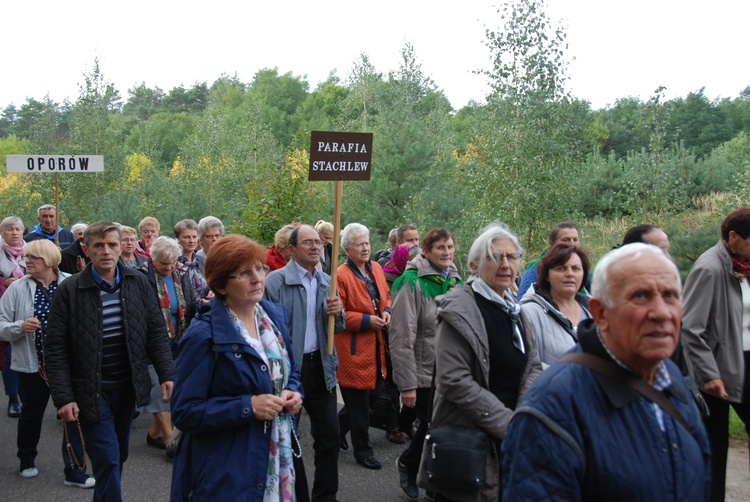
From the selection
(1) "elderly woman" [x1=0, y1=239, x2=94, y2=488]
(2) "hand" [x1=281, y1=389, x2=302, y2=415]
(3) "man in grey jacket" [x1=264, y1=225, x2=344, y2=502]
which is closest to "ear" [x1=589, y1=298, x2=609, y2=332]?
(2) "hand" [x1=281, y1=389, x2=302, y2=415]

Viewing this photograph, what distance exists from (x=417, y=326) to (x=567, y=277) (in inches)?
65.7

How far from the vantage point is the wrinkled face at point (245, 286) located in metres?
3.31

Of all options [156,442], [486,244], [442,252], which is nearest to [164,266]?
[156,442]

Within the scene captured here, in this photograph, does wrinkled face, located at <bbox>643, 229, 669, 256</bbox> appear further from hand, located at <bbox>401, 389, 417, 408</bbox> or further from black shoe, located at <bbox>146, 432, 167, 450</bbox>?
black shoe, located at <bbox>146, 432, 167, 450</bbox>

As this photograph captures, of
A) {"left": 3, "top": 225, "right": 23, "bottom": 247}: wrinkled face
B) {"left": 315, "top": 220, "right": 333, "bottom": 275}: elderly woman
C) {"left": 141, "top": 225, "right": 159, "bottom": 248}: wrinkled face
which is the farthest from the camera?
{"left": 141, "top": 225, "right": 159, "bottom": 248}: wrinkled face

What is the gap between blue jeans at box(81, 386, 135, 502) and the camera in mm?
4434

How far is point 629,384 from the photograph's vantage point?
2.02 m

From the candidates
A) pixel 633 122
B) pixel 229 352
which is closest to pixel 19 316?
pixel 229 352

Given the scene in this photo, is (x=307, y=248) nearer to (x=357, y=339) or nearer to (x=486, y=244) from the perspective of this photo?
(x=357, y=339)

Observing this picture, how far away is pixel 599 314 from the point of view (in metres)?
2.14

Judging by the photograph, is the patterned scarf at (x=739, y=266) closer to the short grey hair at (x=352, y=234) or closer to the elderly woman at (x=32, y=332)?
the short grey hair at (x=352, y=234)

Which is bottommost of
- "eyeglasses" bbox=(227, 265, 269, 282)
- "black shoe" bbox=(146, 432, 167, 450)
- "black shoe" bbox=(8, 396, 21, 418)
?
"black shoe" bbox=(8, 396, 21, 418)

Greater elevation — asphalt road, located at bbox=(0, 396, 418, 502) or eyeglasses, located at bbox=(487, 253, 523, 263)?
eyeglasses, located at bbox=(487, 253, 523, 263)

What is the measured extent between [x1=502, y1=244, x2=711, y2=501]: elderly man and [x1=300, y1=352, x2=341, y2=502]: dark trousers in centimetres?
324
